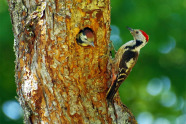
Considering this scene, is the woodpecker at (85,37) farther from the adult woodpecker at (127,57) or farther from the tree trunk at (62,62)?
the adult woodpecker at (127,57)

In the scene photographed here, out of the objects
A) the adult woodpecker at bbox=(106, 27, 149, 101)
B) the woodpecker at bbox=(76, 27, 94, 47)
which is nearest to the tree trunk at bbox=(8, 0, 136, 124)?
the woodpecker at bbox=(76, 27, 94, 47)

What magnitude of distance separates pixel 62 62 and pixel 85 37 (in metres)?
0.37

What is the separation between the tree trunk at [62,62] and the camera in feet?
12.1

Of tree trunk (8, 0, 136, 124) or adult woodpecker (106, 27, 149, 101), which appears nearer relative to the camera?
tree trunk (8, 0, 136, 124)

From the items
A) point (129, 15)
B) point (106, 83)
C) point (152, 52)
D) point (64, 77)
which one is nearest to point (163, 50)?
point (152, 52)

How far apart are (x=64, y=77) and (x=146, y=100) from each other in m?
4.27

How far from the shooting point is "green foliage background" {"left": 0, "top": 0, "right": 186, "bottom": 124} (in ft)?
21.2

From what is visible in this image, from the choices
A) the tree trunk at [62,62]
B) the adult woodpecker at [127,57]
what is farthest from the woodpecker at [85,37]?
the adult woodpecker at [127,57]

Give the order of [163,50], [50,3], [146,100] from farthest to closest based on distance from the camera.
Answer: [146,100]
[163,50]
[50,3]

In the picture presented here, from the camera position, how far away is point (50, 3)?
3645mm

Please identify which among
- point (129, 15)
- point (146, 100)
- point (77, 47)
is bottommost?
point (146, 100)

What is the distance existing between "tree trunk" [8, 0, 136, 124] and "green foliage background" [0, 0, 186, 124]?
2321 mm

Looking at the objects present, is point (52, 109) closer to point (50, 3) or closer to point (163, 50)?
point (50, 3)

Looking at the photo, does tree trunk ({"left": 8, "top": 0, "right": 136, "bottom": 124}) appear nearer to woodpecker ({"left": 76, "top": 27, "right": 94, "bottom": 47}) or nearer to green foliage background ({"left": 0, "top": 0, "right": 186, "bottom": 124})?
woodpecker ({"left": 76, "top": 27, "right": 94, "bottom": 47})
